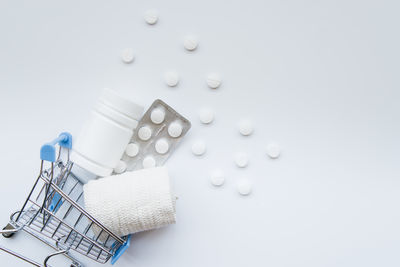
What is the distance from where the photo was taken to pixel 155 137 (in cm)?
76

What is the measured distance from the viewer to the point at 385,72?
79 cm

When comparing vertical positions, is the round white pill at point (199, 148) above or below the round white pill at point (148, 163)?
above

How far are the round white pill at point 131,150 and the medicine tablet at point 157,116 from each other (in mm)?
60

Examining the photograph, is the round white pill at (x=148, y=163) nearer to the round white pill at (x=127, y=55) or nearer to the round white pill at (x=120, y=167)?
the round white pill at (x=120, y=167)

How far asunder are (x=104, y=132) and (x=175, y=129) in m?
0.14

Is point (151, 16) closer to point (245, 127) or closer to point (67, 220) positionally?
point (245, 127)

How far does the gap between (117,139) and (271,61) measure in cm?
33

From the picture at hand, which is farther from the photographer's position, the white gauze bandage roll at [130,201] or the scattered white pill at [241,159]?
the scattered white pill at [241,159]

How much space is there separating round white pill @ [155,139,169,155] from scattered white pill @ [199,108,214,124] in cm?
8

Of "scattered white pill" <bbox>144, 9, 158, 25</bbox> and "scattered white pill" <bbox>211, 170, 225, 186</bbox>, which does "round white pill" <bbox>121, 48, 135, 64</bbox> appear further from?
"scattered white pill" <bbox>211, 170, 225, 186</bbox>

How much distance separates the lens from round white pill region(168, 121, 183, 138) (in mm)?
750

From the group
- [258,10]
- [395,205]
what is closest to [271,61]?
[258,10]

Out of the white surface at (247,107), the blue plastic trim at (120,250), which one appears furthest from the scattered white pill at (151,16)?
the blue plastic trim at (120,250)

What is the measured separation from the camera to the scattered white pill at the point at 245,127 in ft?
2.50
